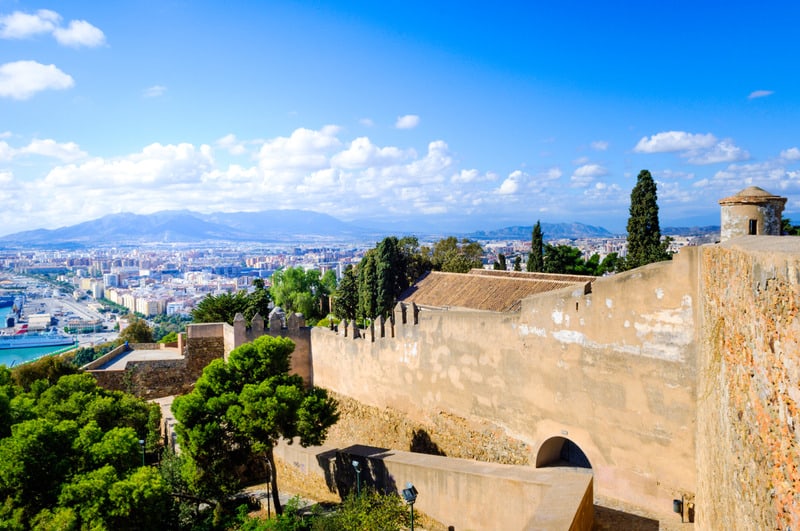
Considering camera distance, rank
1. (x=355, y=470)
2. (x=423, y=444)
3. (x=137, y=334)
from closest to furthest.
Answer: (x=355, y=470)
(x=423, y=444)
(x=137, y=334)

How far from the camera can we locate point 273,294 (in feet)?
133

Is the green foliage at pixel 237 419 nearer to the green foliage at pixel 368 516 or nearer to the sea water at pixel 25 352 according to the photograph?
the green foliage at pixel 368 516

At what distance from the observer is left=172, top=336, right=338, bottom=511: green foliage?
1217 cm

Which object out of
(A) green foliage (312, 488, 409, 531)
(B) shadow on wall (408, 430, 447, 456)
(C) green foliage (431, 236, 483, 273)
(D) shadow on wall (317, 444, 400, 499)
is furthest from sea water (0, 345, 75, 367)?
(A) green foliage (312, 488, 409, 531)

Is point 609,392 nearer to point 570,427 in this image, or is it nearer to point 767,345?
point 570,427

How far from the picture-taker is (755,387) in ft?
14.4

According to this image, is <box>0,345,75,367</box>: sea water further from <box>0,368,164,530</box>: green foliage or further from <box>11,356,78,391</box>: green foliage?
<box>0,368,164,530</box>: green foliage

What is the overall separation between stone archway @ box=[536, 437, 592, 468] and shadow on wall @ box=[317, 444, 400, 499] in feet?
9.50

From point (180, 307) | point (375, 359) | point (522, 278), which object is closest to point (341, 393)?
point (375, 359)

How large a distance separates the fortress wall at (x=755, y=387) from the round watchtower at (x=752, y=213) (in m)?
5.13

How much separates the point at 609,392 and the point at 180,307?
95.4 meters

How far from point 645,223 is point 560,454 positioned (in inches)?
833

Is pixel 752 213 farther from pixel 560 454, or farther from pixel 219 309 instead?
pixel 219 309

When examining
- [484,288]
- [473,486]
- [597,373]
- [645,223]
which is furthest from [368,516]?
Answer: [645,223]
